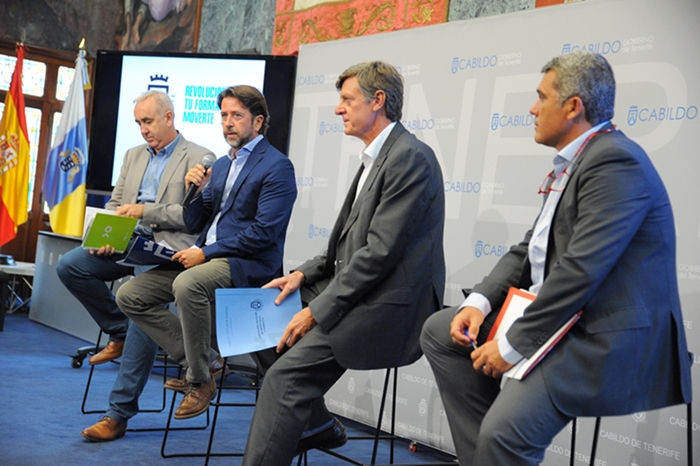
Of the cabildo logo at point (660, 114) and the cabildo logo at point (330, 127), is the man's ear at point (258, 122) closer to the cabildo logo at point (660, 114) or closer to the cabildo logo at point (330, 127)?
the cabildo logo at point (330, 127)

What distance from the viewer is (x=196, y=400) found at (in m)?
3.20

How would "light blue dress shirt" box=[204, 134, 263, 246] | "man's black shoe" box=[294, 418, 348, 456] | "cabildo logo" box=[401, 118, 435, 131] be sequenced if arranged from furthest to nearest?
"cabildo logo" box=[401, 118, 435, 131]
"light blue dress shirt" box=[204, 134, 263, 246]
"man's black shoe" box=[294, 418, 348, 456]

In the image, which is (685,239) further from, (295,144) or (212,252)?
(295,144)

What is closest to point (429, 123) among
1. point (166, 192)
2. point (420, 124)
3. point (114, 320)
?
point (420, 124)

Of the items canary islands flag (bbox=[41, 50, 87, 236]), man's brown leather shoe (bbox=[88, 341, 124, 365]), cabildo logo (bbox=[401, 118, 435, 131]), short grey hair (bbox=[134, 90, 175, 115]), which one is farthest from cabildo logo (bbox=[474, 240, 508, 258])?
canary islands flag (bbox=[41, 50, 87, 236])

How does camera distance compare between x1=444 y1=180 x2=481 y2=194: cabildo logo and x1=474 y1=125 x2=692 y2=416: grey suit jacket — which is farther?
x1=444 y1=180 x2=481 y2=194: cabildo logo

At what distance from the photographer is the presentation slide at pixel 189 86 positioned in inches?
215

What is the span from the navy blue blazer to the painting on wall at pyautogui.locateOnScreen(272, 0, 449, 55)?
5.30 ft

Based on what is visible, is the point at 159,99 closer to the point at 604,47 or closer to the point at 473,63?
the point at 473,63

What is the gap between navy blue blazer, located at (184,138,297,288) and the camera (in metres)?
3.28

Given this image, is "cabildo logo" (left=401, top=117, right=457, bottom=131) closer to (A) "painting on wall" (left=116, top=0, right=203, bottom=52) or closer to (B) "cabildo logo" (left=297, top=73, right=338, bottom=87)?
(B) "cabildo logo" (left=297, top=73, right=338, bottom=87)

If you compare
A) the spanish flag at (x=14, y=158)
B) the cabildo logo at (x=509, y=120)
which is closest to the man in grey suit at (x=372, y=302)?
the cabildo logo at (x=509, y=120)

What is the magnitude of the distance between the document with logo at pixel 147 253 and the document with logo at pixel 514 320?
161 cm

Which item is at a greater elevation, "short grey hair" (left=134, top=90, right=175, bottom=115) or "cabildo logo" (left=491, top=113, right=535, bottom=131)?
"cabildo logo" (left=491, top=113, right=535, bottom=131)
